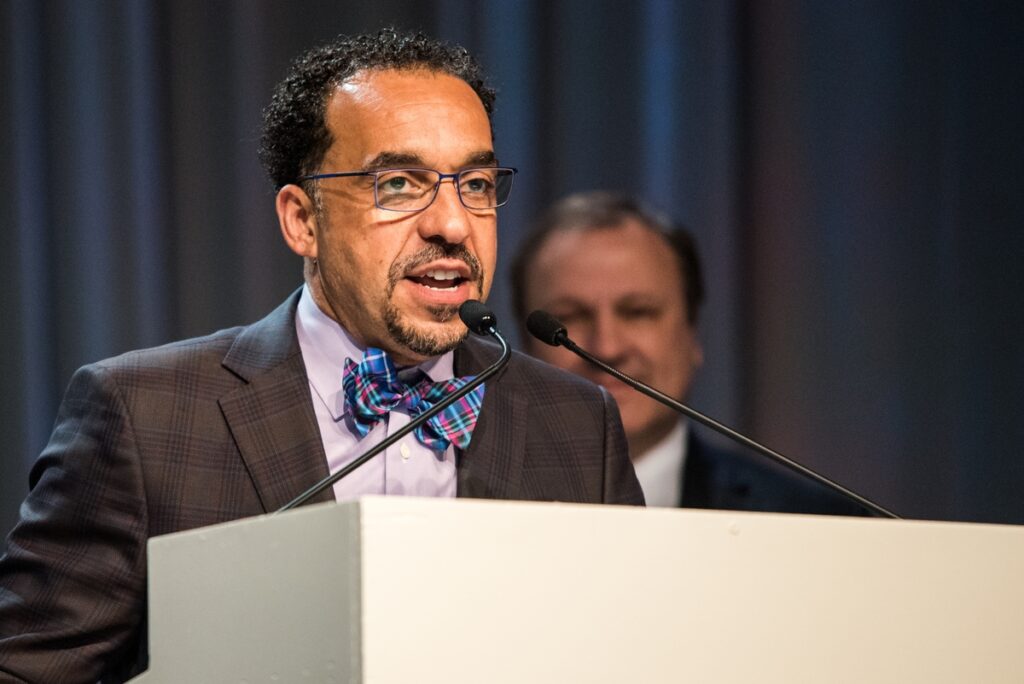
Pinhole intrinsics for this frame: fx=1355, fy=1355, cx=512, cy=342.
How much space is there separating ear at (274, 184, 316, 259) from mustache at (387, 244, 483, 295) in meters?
0.21

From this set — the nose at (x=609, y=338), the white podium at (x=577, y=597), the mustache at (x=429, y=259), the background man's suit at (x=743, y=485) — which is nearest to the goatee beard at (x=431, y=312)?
the mustache at (x=429, y=259)

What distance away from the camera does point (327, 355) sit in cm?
207

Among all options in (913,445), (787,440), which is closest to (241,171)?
(787,440)

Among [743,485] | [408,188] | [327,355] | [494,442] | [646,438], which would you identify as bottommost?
[743,485]

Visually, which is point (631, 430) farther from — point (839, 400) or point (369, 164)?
point (369, 164)

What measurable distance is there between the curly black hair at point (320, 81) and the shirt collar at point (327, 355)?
0.74ft

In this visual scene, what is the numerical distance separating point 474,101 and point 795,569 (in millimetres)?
1080

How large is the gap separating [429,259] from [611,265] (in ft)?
3.41

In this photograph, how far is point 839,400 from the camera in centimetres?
298

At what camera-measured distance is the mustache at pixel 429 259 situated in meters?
1.98

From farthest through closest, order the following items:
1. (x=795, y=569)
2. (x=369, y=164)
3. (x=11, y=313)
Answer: (x=11, y=313) < (x=369, y=164) < (x=795, y=569)

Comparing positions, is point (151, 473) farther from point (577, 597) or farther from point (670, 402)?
point (577, 597)

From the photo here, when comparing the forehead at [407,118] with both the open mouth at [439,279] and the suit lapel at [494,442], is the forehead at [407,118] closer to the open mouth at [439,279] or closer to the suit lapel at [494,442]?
the open mouth at [439,279]

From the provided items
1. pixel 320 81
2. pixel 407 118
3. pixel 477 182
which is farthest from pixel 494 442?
pixel 320 81
